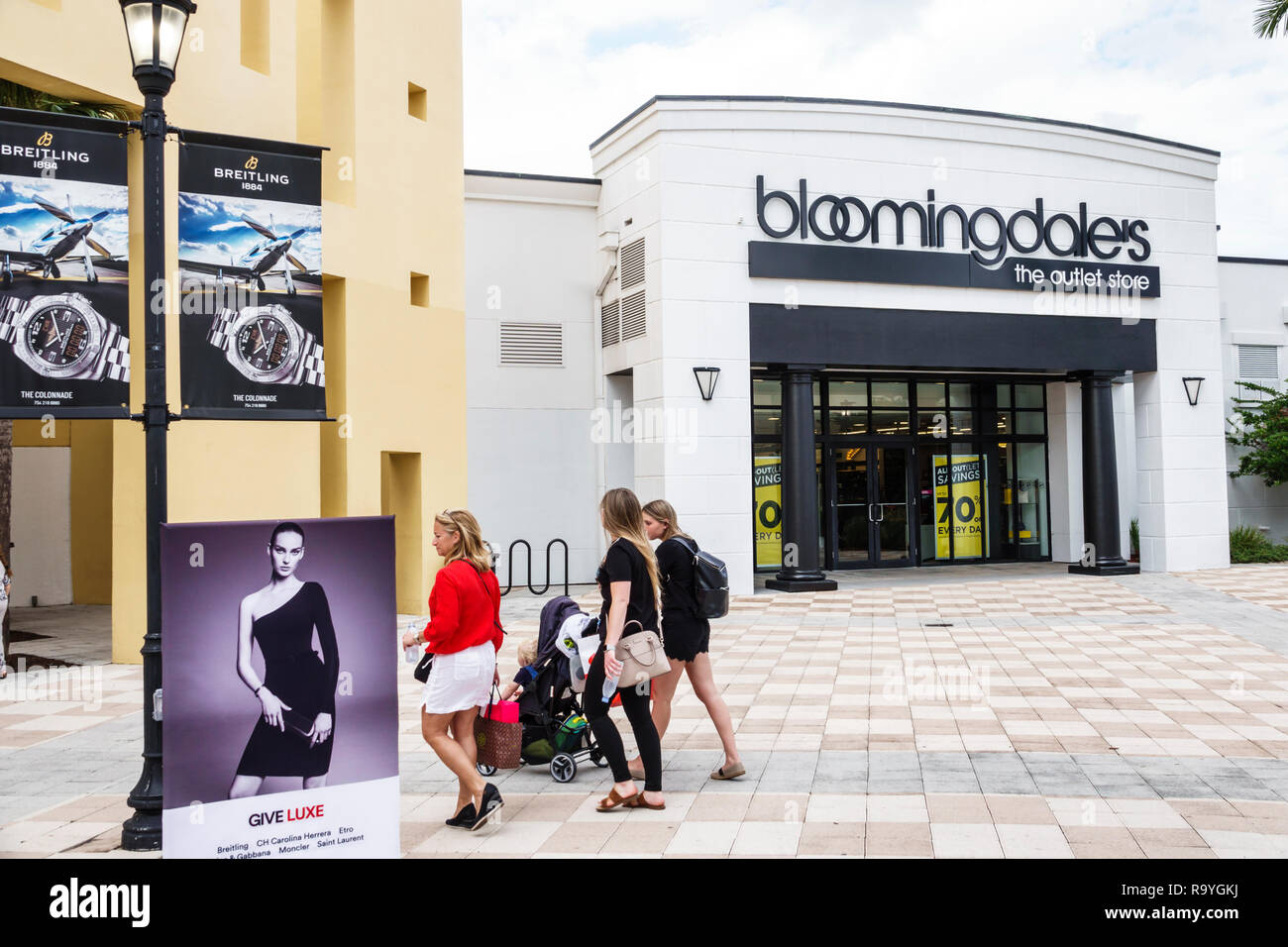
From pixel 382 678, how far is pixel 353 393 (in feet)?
30.9

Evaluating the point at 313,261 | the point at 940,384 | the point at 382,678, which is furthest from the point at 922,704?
the point at 940,384

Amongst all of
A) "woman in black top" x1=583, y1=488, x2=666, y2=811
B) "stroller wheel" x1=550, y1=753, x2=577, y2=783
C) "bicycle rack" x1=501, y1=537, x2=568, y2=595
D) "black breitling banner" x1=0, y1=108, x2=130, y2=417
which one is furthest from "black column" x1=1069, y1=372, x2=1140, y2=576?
"black breitling banner" x1=0, y1=108, x2=130, y2=417

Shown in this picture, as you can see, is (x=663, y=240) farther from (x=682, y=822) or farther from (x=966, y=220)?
(x=682, y=822)

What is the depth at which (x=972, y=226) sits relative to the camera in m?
17.0

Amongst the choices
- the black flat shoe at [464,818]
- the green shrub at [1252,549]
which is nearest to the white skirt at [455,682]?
the black flat shoe at [464,818]

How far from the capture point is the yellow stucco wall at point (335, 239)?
10.5m

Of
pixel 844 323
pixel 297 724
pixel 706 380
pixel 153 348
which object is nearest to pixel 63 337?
pixel 153 348

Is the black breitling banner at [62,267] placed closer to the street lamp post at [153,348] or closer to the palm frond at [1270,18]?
the street lamp post at [153,348]

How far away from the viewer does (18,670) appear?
10375 mm

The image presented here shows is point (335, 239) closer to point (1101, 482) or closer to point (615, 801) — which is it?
point (615, 801)

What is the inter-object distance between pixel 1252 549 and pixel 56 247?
802 inches

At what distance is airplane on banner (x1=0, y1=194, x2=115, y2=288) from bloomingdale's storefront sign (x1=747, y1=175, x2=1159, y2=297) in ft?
30.6

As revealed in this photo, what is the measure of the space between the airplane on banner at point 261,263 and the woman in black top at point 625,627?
6144 millimetres

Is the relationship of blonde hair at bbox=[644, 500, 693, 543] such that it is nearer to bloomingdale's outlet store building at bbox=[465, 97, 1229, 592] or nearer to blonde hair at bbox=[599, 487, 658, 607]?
blonde hair at bbox=[599, 487, 658, 607]
